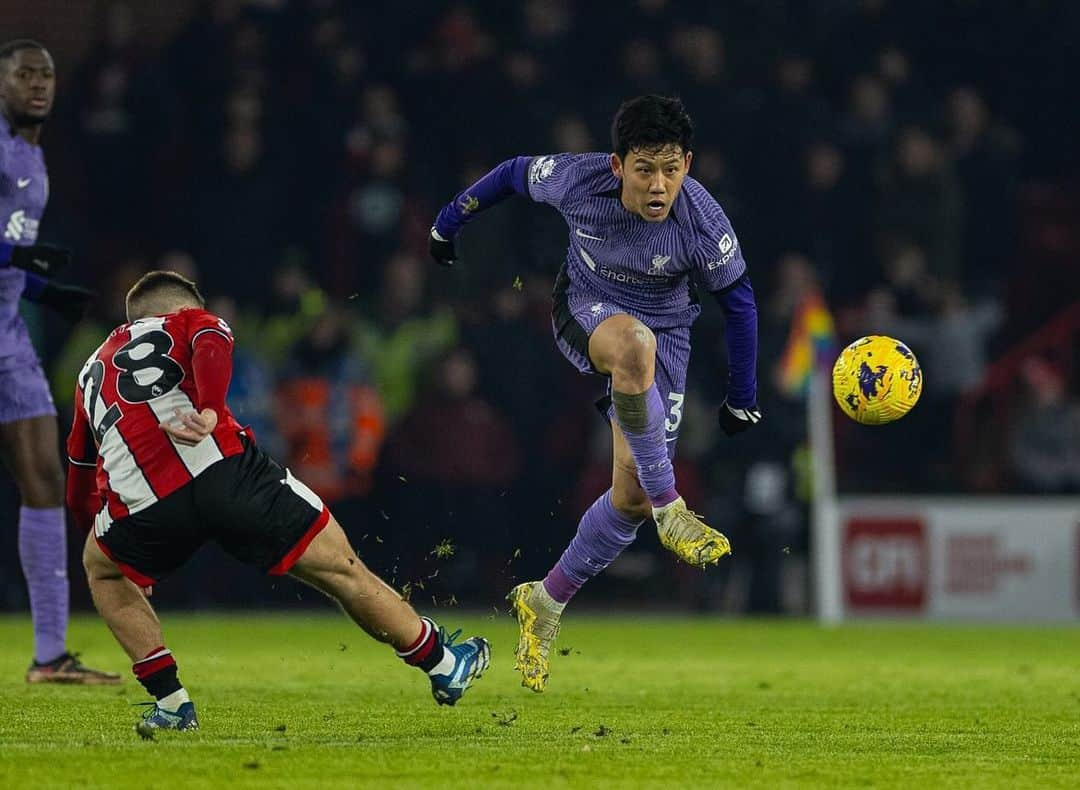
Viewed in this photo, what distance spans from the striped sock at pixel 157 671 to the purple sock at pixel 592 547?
2004mm

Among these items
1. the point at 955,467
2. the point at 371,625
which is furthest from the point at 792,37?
the point at 371,625

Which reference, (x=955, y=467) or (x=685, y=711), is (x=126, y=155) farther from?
(x=685, y=711)

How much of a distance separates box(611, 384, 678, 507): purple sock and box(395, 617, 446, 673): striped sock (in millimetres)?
1188

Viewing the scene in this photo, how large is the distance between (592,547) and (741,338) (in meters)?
1.05

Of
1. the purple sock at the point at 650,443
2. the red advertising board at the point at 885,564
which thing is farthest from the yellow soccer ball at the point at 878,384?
the red advertising board at the point at 885,564

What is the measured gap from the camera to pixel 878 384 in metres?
7.74

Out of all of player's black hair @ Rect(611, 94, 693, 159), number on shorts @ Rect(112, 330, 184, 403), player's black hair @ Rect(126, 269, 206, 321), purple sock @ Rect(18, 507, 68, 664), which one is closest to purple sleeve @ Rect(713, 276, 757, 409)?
player's black hair @ Rect(611, 94, 693, 159)

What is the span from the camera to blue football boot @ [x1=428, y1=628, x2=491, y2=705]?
6875 mm

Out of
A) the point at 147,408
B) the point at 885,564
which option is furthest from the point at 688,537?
the point at 885,564

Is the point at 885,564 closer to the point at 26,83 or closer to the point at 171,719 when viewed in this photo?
the point at 26,83

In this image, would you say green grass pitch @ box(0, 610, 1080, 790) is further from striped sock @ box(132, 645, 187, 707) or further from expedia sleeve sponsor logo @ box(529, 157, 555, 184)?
expedia sleeve sponsor logo @ box(529, 157, 555, 184)

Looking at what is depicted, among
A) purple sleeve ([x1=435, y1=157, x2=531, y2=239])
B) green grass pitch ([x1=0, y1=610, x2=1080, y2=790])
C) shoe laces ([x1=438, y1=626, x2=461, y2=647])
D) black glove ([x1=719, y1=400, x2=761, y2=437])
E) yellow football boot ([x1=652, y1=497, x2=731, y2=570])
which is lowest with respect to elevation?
green grass pitch ([x1=0, y1=610, x2=1080, y2=790])

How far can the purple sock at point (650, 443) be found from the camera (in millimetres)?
7520

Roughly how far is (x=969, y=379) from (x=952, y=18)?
3.68m
